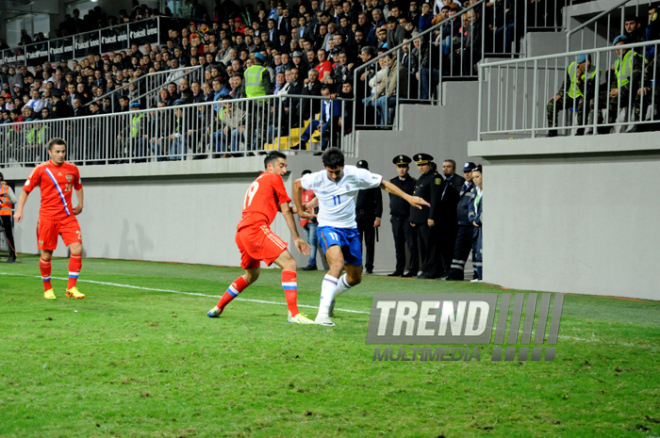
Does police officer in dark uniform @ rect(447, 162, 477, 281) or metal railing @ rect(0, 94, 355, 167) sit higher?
metal railing @ rect(0, 94, 355, 167)

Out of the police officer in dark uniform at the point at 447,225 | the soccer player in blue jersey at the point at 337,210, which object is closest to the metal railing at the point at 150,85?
the police officer in dark uniform at the point at 447,225

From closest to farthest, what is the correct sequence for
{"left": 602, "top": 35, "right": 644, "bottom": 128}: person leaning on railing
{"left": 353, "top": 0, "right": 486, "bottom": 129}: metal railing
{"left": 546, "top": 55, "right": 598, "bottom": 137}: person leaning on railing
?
{"left": 602, "top": 35, "right": 644, "bottom": 128}: person leaning on railing → {"left": 546, "top": 55, "right": 598, "bottom": 137}: person leaning on railing → {"left": 353, "top": 0, "right": 486, "bottom": 129}: metal railing

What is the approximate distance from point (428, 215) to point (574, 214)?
123 inches

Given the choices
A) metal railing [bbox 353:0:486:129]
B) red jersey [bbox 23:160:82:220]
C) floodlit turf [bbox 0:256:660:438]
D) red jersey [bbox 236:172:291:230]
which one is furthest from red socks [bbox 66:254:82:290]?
metal railing [bbox 353:0:486:129]

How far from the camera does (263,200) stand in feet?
31.4

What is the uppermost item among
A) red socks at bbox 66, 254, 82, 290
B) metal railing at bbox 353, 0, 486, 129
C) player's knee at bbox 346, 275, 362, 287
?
metal railing at bbox 353, 0, 486, 129

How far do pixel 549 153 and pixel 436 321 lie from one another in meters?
5.00

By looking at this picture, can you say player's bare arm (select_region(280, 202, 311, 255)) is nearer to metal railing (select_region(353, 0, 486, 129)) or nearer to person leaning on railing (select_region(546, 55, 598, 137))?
person leaning on railing (select_region(546, 55, 598, 137))

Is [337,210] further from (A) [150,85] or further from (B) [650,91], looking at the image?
(A) [150,85]

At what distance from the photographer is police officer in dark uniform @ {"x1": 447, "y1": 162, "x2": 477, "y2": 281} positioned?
1545 centimetres

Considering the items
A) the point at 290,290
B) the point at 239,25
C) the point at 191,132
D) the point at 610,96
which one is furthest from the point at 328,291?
the point at 239,25

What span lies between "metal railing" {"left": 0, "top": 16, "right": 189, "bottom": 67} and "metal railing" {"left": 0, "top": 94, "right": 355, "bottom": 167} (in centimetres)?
697

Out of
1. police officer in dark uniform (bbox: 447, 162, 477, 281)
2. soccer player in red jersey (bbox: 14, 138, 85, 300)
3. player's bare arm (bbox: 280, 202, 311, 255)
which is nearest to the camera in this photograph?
player's bare arm (bbox: 280, 202, 311, 255)

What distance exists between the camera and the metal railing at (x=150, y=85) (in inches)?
1032
